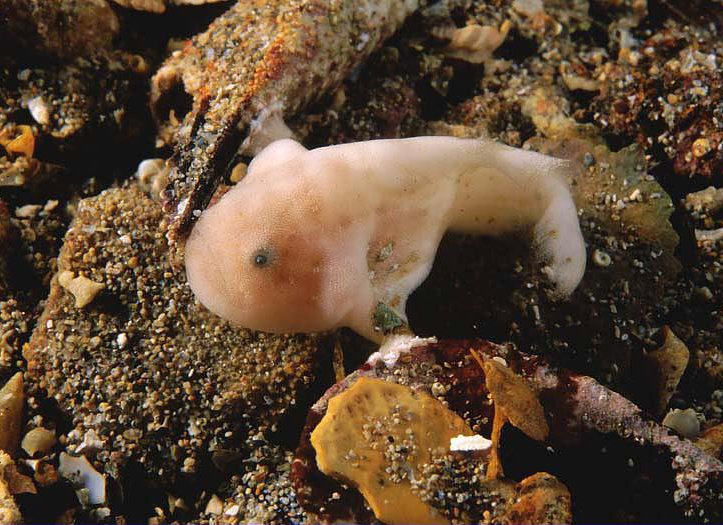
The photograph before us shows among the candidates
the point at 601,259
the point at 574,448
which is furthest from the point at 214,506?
the point at 601,259

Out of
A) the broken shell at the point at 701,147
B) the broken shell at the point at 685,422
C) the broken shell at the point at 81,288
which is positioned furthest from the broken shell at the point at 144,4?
the broken shell at the point at 685,422

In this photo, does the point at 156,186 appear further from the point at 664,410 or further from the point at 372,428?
the point at 664,410

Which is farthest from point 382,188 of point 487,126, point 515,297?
point 487,126

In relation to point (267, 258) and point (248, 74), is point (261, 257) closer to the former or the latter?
point (267, 258)

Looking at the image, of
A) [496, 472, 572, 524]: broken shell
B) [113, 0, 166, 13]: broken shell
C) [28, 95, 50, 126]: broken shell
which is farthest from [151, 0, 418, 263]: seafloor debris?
[496, 472, 572, 524]: broken shell

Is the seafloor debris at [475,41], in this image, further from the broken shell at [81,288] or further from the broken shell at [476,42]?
the broken shell at [81,288]

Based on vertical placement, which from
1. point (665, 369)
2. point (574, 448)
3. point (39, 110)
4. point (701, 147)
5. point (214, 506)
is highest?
point (701, 147)
